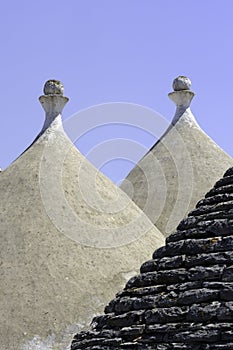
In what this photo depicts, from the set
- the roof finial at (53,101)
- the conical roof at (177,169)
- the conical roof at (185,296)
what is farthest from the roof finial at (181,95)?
the conical roof at (185,296)

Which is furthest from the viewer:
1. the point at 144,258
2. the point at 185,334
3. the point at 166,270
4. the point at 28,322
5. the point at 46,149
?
the point at 46,149

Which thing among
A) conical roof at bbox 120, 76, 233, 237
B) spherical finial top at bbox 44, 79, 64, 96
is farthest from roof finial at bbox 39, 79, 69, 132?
conical roof at bbox 120, 76, 233, 237

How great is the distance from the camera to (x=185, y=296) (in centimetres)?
789

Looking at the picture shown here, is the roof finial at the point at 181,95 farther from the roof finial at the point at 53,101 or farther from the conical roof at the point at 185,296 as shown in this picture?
the conical roof at the point at 185,296

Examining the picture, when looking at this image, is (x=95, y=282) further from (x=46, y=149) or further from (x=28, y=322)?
(x=46, y=149)

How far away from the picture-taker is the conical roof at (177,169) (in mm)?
22562

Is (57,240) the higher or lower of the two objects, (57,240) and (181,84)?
the lower

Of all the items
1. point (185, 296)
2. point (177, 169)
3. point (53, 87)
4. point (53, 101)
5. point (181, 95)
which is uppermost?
point (181, 95)

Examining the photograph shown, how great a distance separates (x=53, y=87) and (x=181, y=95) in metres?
Answer: 4.56

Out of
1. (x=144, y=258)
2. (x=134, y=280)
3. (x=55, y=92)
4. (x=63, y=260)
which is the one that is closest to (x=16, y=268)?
(x=63, y=260)

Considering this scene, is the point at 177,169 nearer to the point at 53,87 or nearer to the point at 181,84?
the point at 181,84

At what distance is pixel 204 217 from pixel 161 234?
12319mm

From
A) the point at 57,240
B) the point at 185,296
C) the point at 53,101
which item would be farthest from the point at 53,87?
the point at 185,296

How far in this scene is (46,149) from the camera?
20.7 meters
